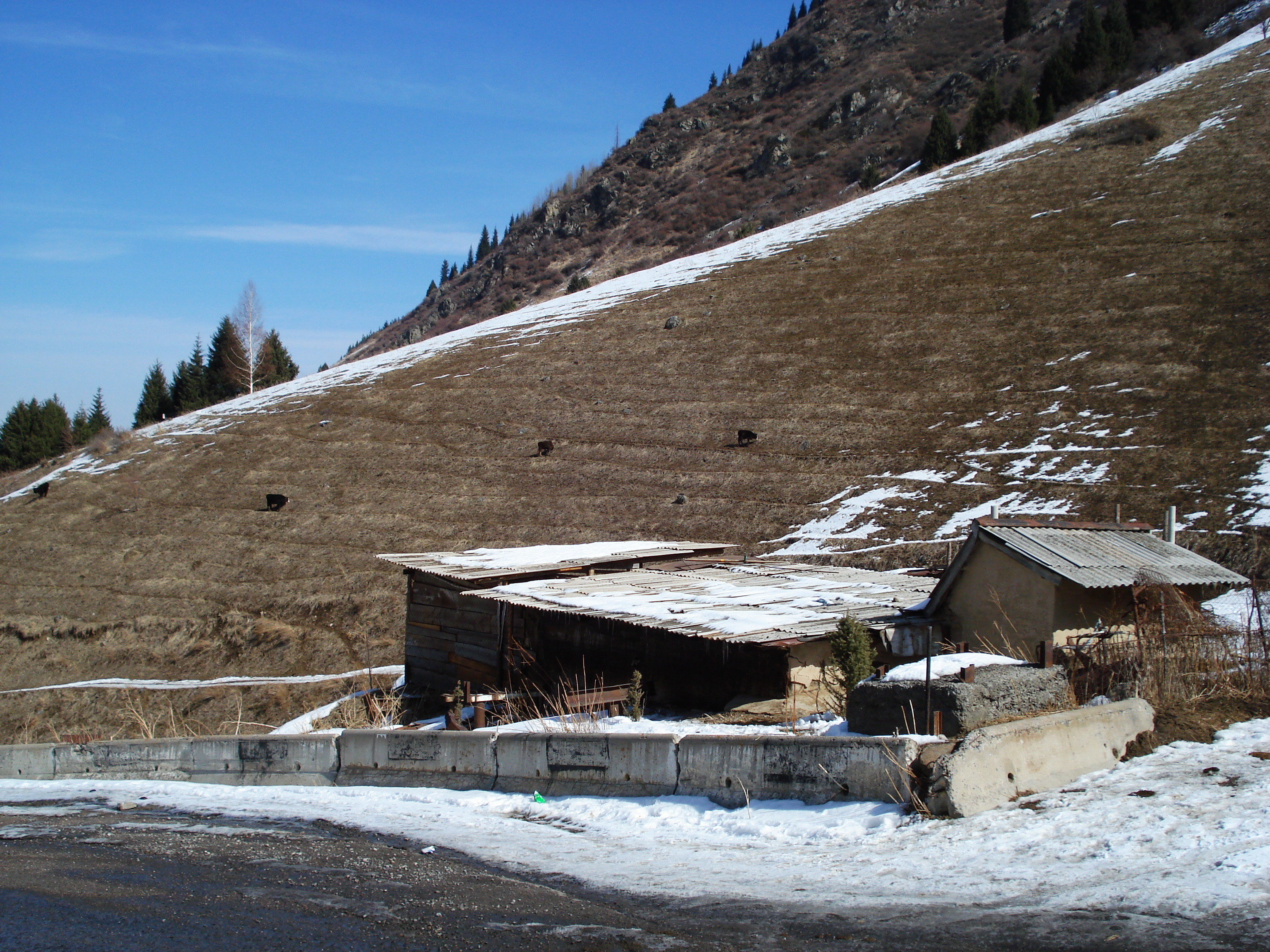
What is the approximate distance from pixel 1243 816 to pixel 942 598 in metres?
7.17

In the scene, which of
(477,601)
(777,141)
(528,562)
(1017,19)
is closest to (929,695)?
(477,601)

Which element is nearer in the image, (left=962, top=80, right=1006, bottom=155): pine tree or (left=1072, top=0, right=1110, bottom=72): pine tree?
(left=962, top=80, right=1006, bottom=155): pine tree

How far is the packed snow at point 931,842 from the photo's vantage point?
17.1ft

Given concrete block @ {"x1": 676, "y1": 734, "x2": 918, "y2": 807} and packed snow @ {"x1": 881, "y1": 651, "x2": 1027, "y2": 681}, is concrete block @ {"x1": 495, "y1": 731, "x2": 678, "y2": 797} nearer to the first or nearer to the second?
concrete block @ {"x1": 676, "y1": 734, "x2": 918, "y2": 807}

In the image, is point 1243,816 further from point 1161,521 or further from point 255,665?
point 255,665

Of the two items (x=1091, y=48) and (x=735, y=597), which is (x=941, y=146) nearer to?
(x=1091, y=48)

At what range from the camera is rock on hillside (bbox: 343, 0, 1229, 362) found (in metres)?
89.8

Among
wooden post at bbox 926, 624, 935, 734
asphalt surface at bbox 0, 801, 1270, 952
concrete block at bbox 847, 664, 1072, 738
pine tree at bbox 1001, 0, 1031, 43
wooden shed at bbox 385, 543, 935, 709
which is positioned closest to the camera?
asphalt surface at bbox 0, 801, 1270, 952

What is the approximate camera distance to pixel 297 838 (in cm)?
762

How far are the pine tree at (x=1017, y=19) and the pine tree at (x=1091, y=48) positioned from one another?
34748 mm

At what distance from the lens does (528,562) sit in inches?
781

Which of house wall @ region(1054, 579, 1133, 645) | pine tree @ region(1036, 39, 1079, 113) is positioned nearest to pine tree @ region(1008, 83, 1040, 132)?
pine tree @ region(1036, 39, 1079, 113)

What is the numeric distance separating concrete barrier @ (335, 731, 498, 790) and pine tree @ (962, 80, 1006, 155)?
6726 cm

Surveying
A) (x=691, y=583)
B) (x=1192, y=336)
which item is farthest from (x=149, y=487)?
(x=1192, y=336)
